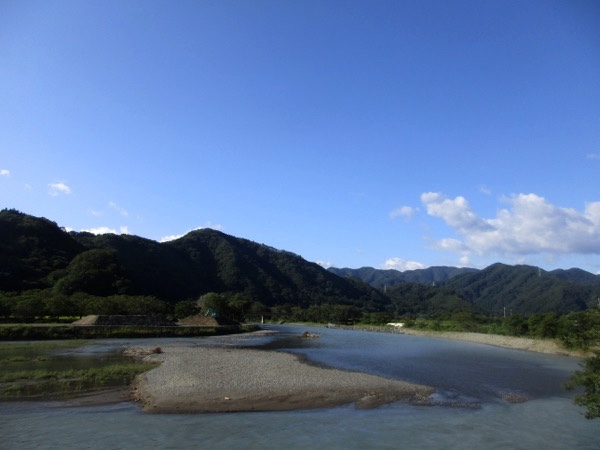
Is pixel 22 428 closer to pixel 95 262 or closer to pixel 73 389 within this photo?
pixel 73 389

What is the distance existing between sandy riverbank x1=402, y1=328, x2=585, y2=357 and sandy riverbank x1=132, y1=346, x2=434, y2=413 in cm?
3351

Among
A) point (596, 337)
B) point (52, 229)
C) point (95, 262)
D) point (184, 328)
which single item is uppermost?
point (52, 229)

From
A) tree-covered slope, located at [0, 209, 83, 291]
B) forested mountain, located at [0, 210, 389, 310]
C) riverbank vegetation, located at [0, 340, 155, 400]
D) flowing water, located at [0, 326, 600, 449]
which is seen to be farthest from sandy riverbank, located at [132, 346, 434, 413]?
tree-covered slope, located at [0, 209, 83, 291]

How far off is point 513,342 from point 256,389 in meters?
56.8

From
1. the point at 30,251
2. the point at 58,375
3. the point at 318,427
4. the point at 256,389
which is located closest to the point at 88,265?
the point at 30,251

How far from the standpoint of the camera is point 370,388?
22203 millimetres

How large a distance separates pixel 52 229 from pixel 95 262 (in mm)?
25024

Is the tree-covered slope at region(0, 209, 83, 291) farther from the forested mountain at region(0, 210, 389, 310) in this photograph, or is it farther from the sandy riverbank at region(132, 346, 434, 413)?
the sandy riverbank at region(132, 346, 434, 413)

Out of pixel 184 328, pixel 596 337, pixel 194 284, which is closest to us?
pixel 596 337

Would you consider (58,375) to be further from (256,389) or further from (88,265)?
(88,265)

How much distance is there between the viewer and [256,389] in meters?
20.6

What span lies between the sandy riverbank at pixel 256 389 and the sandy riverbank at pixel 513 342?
110 feet

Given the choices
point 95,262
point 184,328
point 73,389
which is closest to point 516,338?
point 184,328

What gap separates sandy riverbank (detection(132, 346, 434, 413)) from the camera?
18.0 m
